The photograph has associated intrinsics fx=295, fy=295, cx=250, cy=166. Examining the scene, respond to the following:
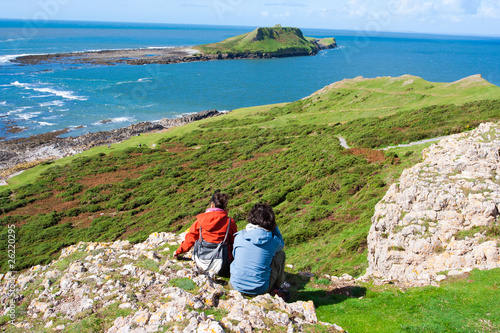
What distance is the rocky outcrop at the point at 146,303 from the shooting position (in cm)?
641

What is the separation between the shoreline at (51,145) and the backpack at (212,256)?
1929 inches

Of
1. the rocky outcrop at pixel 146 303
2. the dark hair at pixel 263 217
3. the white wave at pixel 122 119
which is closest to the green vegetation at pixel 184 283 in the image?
the rocky outcrop at pixel 146 303

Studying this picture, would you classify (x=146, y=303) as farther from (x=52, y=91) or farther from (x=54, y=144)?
(x=52, y=91)

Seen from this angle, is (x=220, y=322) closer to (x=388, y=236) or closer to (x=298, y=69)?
(x=388, y=236)

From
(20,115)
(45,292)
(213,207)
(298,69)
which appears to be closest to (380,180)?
(213,207)

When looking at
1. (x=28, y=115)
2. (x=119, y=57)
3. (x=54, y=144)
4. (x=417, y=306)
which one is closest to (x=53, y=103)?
(x=28, y=115)

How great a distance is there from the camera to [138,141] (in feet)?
194

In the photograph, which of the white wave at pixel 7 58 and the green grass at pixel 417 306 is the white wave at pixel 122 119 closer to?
the green grass at pixel 417 306

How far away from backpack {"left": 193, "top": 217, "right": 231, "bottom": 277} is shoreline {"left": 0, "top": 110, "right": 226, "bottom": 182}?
49.0 m

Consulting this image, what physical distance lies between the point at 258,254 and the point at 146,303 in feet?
9.99

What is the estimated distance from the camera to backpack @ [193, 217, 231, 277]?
26.4ft

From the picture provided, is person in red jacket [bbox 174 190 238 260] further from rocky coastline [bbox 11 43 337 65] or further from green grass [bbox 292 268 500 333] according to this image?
rocky coastline [bbox 11 43 337 65]

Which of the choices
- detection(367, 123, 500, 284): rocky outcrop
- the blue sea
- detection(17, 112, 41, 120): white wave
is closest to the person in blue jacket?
detection(367, 123, 500, 284): rocky outcrop

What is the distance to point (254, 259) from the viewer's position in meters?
6.92
